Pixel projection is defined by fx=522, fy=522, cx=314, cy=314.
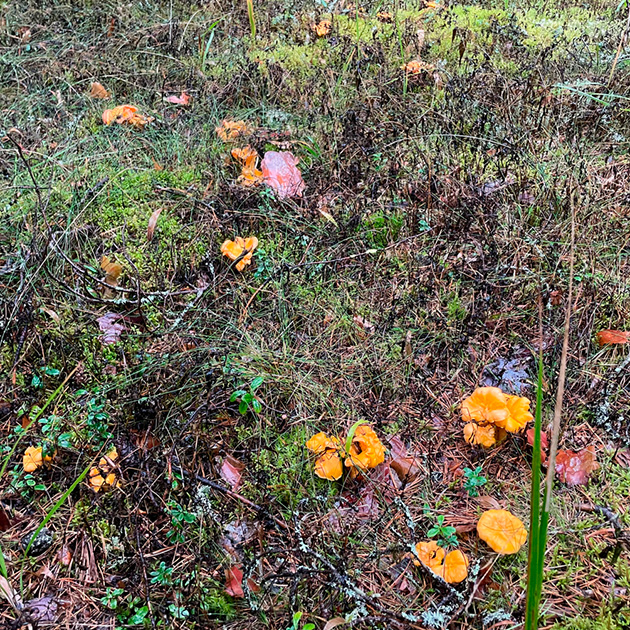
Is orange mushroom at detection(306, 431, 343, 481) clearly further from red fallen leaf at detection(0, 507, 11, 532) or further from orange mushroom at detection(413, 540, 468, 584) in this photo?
red fallen leaf at detection(0, 507, 11, 532)

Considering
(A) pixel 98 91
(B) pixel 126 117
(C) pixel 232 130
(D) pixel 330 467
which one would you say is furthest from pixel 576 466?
(A) pixel 98 91

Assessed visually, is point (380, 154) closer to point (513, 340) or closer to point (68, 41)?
point (513, 340)

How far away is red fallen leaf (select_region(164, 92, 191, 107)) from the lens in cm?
408

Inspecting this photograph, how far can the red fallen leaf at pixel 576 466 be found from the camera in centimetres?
204

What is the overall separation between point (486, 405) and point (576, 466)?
404 millimetres

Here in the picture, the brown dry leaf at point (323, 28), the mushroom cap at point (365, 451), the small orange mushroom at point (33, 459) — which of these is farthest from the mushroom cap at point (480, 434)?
the brown dry leaf at point (323, 28)

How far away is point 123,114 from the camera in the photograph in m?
3.86

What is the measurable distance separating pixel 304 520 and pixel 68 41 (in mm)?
5026

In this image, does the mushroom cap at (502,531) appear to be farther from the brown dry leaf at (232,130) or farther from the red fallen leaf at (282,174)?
the brown dry leaf at (232,130)

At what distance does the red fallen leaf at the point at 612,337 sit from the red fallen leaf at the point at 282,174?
191cm

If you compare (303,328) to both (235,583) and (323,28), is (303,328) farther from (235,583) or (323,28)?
(323,28)

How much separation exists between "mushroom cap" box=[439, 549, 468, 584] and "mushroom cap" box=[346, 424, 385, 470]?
422mm

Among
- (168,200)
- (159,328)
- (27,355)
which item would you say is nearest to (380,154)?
(168,200)

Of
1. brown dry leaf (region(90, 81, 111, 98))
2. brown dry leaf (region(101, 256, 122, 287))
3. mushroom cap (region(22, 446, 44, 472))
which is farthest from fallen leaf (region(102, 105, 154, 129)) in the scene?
mushroom cap (region(22, 446, 44, 472))
